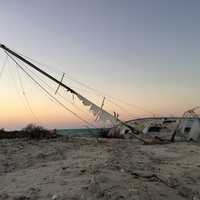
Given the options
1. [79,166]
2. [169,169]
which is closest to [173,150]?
[169,169]

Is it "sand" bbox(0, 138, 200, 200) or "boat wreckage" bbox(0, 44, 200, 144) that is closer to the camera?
"sand" bbox(0, 138, 200, 200)

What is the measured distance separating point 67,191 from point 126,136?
65.7 ft

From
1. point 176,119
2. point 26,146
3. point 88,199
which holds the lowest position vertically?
point 88,199

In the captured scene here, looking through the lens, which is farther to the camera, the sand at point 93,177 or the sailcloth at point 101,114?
the sailcloth at point 101,114

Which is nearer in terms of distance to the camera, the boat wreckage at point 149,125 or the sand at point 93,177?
the sand at point 93,177

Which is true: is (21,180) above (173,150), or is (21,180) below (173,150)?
below

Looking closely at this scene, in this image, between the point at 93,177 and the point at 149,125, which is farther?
the point at 149,125

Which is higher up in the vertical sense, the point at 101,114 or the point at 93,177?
the point at 101,114

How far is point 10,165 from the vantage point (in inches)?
477

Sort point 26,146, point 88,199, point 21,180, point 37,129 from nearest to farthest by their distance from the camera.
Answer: point 88,199 < point 21,180 < point 26,146 < point 37,129

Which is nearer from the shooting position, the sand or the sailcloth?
the sand

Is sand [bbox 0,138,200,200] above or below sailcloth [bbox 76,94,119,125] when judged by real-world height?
below

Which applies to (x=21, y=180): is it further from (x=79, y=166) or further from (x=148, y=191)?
(x=148, y=191)

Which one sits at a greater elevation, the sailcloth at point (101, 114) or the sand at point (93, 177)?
the sailcloth at point (101, 114)
